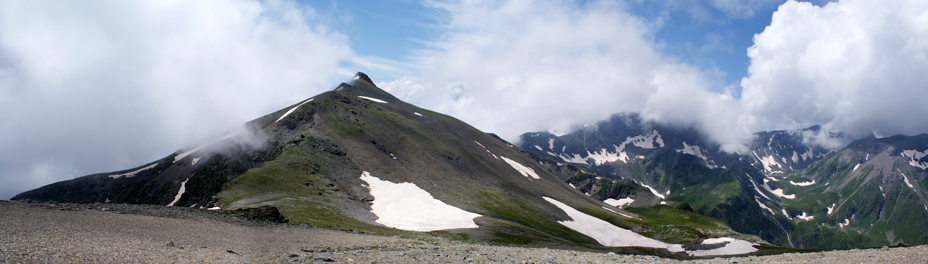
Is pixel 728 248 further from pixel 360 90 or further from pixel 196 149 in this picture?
pixel 360 90

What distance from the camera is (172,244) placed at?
66.5ft

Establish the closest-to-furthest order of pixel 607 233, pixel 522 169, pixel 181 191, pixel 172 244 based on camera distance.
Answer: pixel 172 244 → pixel 607 233 → pixel 181 191 → pixel 522 169

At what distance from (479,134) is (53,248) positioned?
5720 inches

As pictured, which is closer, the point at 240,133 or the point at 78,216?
the point at 78,216

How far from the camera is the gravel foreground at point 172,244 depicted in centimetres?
1662

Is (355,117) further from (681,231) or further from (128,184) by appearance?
(681,231)

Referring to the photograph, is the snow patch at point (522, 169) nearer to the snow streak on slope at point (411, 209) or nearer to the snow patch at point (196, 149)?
the snow streak on slope at point (411, 209)

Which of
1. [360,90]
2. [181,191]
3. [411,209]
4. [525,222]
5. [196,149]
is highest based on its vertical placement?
[360,90]

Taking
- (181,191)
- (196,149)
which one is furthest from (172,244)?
(196,149)

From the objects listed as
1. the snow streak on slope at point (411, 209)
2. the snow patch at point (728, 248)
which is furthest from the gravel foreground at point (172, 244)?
the snow patch at point (728, 248)

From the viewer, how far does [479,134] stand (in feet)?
525

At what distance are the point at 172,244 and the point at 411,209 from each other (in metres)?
40.5

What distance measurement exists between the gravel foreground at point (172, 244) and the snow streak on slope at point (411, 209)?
21.7m

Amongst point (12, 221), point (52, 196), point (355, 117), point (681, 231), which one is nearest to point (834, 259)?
point (12, 221)
